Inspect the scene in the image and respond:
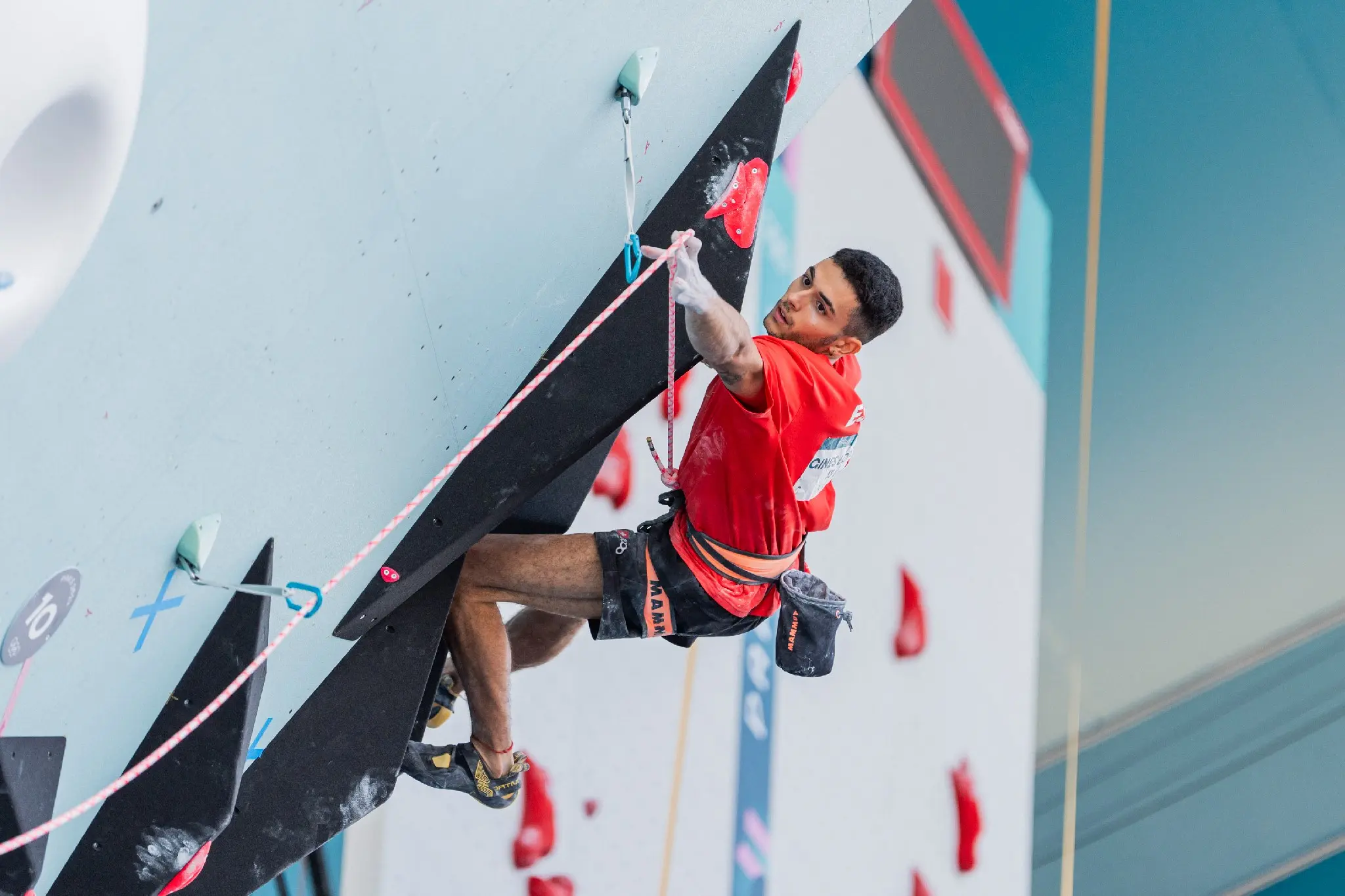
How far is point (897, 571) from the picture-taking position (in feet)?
14.2

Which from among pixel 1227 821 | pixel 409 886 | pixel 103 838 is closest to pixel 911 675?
pixel 1227 821

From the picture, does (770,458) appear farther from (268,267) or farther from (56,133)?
(56,133)

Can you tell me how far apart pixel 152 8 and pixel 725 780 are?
116 inches

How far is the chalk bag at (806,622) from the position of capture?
92.7 inches

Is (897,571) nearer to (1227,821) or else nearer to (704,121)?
(1227,821)

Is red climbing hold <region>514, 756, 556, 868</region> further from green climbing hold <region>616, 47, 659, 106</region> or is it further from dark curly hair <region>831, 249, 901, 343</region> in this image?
green climbing hold <region>616, 47, 659, 106</region>

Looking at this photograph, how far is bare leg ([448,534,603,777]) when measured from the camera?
2.29 metres

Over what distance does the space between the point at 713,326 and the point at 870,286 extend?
14.9 inches

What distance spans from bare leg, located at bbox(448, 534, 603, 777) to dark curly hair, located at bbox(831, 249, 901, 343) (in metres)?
0.55

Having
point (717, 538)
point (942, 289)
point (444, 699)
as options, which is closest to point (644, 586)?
point (717, 538)

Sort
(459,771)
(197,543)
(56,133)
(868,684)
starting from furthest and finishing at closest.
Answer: (868,684) < (459,771) < (197,543) < (56,133)

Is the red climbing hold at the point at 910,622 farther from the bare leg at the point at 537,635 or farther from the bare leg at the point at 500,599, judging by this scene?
the bare leg at the point at 500,599

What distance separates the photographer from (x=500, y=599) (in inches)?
92.4

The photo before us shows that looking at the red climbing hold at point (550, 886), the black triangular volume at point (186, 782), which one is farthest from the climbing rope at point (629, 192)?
the red climbing hold at point (550, 886)
